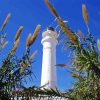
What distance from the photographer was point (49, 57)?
26.7 metres

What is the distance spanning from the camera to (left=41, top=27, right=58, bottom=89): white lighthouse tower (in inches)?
991

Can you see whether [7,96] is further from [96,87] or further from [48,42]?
[48,42]

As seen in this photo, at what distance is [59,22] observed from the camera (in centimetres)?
507

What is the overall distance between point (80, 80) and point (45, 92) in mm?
655

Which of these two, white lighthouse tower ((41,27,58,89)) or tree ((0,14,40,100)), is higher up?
white lighthouse tower ((41,27,58,89))

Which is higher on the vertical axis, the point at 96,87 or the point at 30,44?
the point at 30,44

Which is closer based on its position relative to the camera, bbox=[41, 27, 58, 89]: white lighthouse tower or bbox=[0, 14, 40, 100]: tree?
bbox=[0, 14, 40, 100]: tree

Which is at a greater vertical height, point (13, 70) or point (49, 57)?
point (49, 57)

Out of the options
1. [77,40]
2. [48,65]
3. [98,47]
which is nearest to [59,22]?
[77,40]

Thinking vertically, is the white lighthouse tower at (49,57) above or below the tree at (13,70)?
above

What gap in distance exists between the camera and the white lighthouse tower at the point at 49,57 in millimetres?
25172

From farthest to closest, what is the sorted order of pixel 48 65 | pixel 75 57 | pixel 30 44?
pixel 48 65 < pixel 30 44 < pixel 75 57

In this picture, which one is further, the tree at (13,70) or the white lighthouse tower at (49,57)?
the white lighthouse tower at (49,57)

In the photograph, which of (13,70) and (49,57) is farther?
(49,57)
